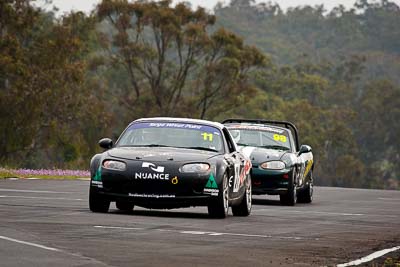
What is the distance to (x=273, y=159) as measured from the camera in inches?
940

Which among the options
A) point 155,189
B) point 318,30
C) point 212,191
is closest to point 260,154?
point 212,191

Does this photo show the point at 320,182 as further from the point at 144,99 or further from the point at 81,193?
the point at 81,193

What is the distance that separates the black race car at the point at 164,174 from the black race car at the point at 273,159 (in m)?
5.67

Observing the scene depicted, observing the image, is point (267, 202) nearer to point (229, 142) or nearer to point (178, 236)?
point (229, 142)

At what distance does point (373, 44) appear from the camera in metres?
166

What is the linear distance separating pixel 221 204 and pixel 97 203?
166 centimetres

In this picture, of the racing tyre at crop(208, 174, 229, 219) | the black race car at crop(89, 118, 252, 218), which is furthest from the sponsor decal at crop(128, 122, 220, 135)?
the racing tyre at crop(208, 174, 229, 219)

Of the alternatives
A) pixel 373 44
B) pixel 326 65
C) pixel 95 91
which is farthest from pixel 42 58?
pixel 373 44

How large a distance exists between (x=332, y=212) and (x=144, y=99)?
5410cm

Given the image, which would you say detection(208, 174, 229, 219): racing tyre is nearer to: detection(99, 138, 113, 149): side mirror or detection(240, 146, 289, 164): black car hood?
detection(99, 138, 113, 149): side mirror

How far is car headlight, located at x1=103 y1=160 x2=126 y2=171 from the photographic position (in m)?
16.9

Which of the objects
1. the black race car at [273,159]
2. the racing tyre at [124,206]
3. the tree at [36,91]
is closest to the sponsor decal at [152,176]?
the racing tyre at [124,206]

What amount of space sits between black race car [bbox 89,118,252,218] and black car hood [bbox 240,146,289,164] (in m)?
5.67

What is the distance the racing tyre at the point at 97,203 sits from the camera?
17078 mm
